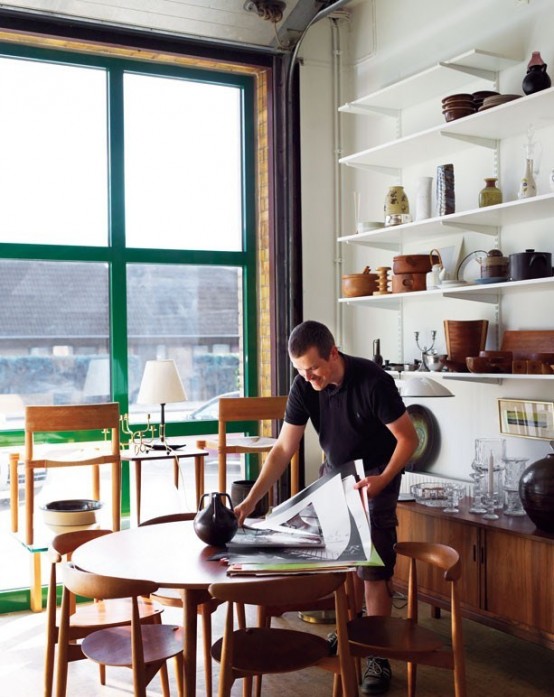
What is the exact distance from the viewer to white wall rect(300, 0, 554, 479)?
12.9ft

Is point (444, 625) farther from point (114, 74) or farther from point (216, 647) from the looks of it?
point (114, 74)

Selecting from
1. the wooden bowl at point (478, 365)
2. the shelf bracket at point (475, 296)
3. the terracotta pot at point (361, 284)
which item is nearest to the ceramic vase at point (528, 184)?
the shelf bracket at point (475, 296)

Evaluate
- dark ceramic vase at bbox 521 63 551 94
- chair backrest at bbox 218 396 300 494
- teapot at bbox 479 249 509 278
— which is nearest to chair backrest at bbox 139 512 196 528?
chair backrest at bbox 218 396 300 494

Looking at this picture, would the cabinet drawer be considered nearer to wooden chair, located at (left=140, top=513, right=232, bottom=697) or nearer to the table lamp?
wooden chair, located at (left=140, top=513, right=232, bottom=697)

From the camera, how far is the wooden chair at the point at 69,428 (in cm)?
417

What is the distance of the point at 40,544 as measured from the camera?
13.3 ft

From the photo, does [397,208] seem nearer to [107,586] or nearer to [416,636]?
[416,636]

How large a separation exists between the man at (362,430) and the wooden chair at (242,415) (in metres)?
1.17

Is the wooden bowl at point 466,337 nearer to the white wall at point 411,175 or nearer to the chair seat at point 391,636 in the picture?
the white wall at point 411,175

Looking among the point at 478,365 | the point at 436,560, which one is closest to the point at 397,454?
the point at 436,560

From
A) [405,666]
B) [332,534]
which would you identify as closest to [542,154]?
[332,534]

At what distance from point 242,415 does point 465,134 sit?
1.86m

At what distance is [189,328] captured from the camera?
5086mm

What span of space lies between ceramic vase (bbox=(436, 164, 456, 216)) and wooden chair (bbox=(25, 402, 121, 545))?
6.40 ft
